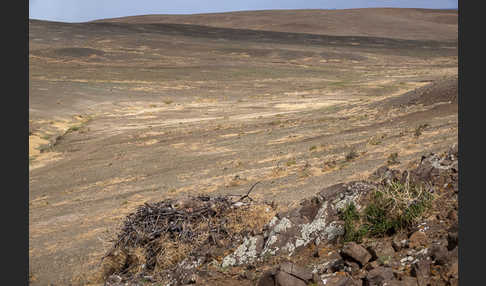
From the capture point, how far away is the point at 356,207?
18.7 ft

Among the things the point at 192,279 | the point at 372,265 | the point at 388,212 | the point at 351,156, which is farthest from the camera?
the point at 351,156

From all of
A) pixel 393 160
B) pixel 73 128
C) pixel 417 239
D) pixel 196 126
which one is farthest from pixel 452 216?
pixel 73 128

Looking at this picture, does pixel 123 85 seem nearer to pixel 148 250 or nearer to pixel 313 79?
pixel 313 79

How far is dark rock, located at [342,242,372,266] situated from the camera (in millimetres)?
4629

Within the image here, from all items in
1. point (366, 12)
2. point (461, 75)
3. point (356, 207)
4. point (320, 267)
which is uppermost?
point (366, 12)

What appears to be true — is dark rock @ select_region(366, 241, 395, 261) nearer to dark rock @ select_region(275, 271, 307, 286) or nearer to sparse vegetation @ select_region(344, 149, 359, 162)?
dark rock @ select_region(275, 271, 307, 286)

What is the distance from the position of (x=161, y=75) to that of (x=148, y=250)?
182 ft

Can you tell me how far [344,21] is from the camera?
118 meters

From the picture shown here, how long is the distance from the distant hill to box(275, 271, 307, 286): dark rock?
104310 millimetres

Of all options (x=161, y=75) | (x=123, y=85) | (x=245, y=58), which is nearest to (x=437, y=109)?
(x=123, y=85)

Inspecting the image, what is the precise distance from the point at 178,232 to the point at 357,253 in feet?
10.8

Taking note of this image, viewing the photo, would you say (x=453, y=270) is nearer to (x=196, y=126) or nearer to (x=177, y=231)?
(x=177, y=231)

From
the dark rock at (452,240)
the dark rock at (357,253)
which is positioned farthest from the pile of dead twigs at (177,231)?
the dark rock at (452,240)

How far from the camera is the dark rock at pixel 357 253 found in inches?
182
